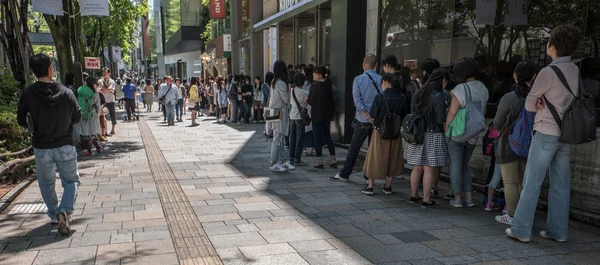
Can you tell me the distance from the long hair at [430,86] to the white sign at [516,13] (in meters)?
2.02

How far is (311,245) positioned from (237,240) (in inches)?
27.2

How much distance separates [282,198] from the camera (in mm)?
5629

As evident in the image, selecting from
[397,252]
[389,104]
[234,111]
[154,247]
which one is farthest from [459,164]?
[234,111]

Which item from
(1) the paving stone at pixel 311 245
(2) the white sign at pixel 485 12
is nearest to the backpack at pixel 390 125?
(1) the paving stone at pixel 311 245

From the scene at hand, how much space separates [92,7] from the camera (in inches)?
368

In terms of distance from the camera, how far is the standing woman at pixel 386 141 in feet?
17.6

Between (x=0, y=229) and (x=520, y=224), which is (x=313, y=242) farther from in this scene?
(x=0, y=229)

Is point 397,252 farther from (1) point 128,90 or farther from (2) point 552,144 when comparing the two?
(1) point 128,90

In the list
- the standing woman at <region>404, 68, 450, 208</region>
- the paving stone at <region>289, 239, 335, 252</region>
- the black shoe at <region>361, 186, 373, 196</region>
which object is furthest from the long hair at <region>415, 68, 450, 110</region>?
the paving stone at <region>289, 239, 335, 252</region>

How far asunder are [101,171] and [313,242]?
4776 mm

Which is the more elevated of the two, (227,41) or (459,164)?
(227,41)

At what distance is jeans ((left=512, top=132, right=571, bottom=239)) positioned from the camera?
3832 millimetres

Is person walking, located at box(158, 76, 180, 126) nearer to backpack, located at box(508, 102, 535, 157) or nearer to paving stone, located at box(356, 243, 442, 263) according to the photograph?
paving stone, located at box(356, 243, 442, 263)

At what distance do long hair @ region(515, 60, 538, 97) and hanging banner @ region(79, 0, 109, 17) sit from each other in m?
8.32
